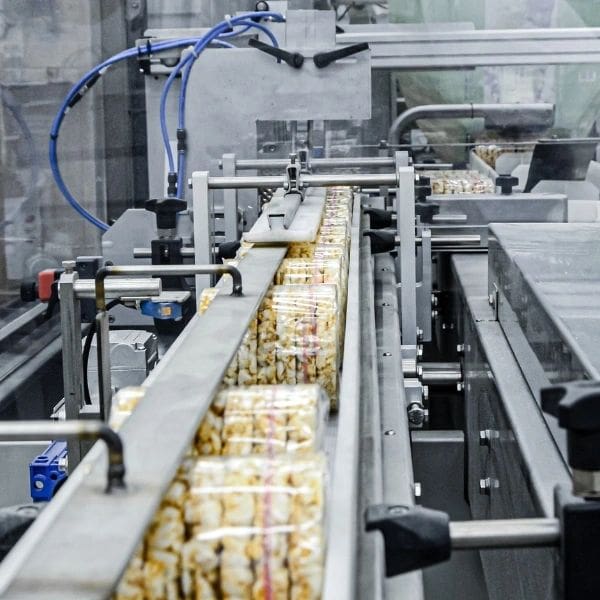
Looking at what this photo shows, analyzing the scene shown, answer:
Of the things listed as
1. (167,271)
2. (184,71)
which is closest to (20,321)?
(184,71)

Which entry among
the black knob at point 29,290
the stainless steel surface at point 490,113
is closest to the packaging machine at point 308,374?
the black knob at point 29,290

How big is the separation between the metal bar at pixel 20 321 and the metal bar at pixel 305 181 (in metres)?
Answer: 1.43

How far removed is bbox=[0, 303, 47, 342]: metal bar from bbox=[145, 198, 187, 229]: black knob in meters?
1.00

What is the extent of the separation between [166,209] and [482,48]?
1777mm

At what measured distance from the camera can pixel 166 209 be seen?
266 cm

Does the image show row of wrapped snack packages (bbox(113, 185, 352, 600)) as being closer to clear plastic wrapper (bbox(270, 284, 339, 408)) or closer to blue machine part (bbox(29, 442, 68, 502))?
clear plastic wrapper (bbox(270, 284, 339, 408))

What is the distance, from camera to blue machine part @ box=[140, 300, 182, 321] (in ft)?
6.94

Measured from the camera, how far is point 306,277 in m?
1.47

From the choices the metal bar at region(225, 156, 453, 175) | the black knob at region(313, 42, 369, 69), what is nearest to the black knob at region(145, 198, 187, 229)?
the metal bar at region(225, 156, 453, 175)

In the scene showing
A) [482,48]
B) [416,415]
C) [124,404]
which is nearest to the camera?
[124,404]

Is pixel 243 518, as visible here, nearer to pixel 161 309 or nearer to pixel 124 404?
pixel 124 404

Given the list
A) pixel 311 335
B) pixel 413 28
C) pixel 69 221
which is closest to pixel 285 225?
pixel 311 335

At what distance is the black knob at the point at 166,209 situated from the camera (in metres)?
Answer: 2.65

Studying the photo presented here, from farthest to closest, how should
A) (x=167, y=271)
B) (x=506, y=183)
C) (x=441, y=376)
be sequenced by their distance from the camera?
1. (x=506, y=183)
2. (x=441, y=376)
3. (x=167, y=271)
